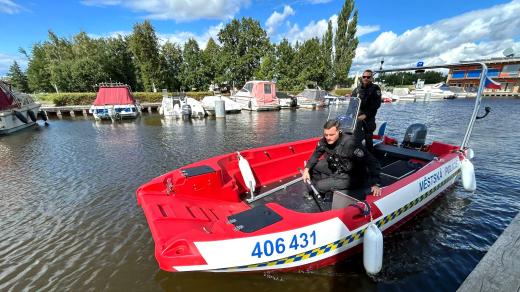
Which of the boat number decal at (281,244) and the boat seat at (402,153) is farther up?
the boat seat at (402,153)

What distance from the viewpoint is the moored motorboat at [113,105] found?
18.5 metres

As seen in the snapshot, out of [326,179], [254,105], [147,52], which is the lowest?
[326,179]

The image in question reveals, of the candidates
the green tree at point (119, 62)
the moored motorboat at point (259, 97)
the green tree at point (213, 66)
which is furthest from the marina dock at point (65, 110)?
the green tree at point (213, 66)

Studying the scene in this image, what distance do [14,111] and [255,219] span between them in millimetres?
19620

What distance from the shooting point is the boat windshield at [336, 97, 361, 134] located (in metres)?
4.87

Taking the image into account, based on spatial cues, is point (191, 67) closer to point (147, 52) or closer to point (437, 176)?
point (147, 52)

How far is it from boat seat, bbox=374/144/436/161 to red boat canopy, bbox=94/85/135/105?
1965cm

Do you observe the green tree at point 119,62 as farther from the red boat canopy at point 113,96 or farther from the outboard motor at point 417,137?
the outboard motor at point 417,137

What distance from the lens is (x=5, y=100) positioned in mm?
15758

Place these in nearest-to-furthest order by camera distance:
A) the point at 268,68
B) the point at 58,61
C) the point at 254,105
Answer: the point at 254,105 < the point at 58,61 < the point at 268,68

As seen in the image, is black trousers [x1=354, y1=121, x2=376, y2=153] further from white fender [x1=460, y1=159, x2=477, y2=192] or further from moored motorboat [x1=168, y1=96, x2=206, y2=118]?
moored motorboat [x1=168, y1=96, x2=206, y2=118]

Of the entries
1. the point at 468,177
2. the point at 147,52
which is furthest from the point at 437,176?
the point at 147,52

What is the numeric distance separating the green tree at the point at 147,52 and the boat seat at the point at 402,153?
31.9 metres

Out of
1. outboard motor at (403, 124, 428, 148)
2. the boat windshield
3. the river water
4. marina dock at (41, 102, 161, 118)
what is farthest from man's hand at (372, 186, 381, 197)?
marina dock at (41, 102, 161, 118)
